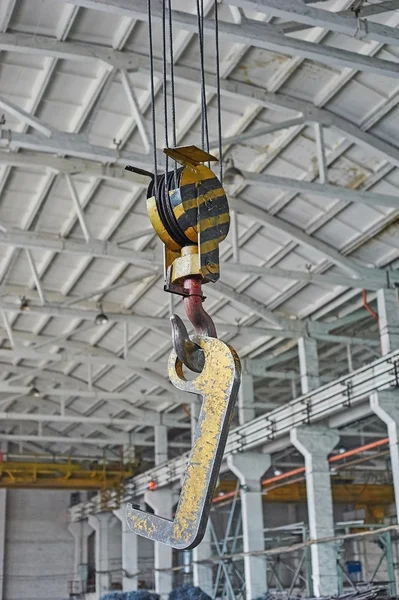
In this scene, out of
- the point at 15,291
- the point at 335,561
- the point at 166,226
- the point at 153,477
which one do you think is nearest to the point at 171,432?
the point at 153,477

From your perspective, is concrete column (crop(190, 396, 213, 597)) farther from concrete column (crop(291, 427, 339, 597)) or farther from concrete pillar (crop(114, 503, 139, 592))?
concrete column (crop(291, 427, 339, 597))

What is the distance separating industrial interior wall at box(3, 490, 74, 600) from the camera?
1582 inches

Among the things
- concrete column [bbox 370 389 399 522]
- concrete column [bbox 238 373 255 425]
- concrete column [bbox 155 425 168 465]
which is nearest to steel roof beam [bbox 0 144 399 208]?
concrete column [bbox 370 389 399 522]

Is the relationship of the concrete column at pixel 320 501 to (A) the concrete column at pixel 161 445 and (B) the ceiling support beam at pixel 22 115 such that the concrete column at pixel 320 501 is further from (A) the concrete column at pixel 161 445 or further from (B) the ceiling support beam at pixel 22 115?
(A) the concrete column at pixel 161 445

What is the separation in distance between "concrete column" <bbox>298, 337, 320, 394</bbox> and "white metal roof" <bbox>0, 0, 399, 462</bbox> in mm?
464

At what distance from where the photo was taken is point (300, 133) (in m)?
17.0

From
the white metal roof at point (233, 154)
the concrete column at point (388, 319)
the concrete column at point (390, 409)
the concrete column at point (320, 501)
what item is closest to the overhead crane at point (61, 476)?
the white metal roof at point (233, 154)

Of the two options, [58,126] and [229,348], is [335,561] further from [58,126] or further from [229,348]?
[229,348]

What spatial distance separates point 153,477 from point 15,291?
1061 centimetres

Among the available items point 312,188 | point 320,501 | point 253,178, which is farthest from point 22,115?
point 320,501

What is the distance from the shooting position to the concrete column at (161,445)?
3228cm

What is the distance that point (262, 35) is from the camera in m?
10.9

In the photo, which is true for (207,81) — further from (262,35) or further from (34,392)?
(34,392)

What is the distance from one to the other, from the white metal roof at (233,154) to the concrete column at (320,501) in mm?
3521
